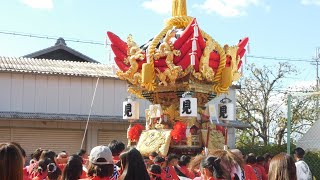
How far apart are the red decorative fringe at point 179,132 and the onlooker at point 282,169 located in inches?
238

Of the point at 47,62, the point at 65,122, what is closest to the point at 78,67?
the point at 47,62

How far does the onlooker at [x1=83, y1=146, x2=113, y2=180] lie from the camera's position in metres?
4.22

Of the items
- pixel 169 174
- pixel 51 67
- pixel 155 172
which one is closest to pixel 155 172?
pixel 155 172

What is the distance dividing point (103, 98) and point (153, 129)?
8.11 meters

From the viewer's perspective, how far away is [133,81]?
1112 centimetres

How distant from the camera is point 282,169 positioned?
Answer: 4.25 meters

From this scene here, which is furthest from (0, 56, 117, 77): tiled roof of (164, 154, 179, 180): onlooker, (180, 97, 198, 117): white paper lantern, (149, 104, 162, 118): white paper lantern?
(164, 154, 179, 180): onlooker

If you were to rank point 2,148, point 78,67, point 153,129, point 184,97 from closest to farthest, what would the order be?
point 2,148
point 184,97
point 153,129
point 78,67

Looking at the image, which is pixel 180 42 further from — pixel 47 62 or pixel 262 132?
pixel 262 132

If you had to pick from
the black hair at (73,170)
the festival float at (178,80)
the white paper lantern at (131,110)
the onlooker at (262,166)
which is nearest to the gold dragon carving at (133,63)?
the festival float at (178,80)

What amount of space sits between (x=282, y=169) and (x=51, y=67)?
15.7 meters

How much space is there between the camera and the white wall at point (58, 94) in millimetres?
17750

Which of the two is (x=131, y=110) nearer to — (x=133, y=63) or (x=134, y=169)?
(x=133, y=63)

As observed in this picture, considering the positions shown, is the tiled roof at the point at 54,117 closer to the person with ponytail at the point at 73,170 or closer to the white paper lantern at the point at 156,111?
the white paper lantern at the point at 156,111
